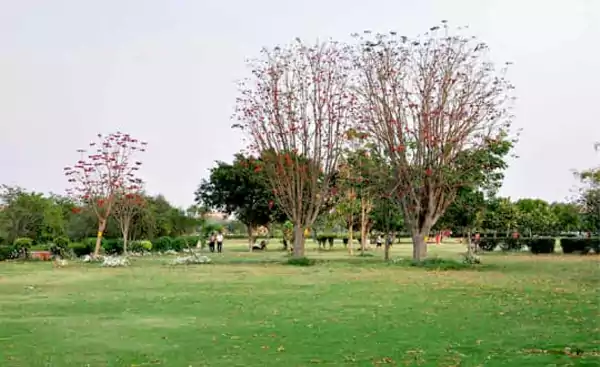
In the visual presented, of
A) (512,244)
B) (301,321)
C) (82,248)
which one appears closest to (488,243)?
(512,244)

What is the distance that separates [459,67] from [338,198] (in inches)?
445

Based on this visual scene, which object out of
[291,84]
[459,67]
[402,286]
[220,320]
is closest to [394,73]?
[459,67]

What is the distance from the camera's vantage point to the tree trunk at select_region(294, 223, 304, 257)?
101 ft

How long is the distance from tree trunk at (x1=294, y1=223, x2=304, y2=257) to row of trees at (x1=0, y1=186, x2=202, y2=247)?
1097cm

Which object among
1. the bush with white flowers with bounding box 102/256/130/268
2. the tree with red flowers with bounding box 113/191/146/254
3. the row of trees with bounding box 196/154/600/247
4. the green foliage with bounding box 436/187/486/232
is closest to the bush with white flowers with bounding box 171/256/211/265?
the bush with white flowers with bounding box 102/256/130/268

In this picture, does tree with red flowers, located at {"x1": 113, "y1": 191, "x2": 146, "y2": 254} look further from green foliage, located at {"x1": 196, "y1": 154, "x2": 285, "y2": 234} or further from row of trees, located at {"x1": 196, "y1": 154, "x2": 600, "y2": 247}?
green foliage, located at {"x1": 196, "y1": 154, "x2": 285, "y2": 234}

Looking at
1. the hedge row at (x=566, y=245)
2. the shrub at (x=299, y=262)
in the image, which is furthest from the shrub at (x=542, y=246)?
the shrub at (x=299, y=262)

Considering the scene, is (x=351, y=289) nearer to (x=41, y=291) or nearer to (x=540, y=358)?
(x=41, y=291)

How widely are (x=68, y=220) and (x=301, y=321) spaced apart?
1540 inches

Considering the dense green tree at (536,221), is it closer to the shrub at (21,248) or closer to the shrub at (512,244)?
the shrub at (512,244)

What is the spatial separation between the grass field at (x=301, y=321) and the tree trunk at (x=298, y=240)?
1042 centimetres

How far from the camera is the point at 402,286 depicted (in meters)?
17.5

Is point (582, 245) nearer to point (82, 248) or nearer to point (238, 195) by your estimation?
point (238, 195)

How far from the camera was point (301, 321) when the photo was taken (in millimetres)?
11391
